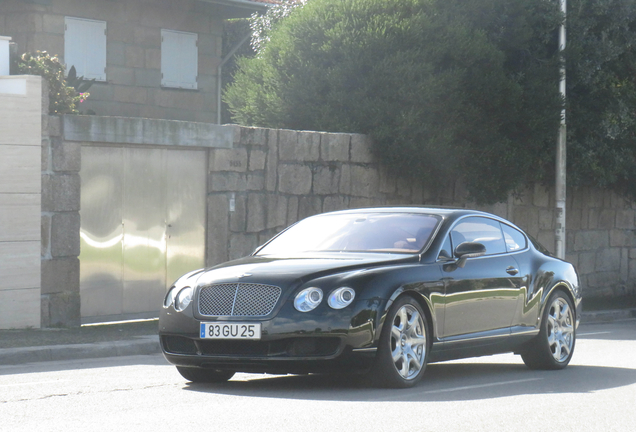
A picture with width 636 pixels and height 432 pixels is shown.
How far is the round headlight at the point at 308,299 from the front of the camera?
7879 mm

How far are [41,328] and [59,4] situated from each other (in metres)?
9.59

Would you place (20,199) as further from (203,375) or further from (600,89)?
(600,89)

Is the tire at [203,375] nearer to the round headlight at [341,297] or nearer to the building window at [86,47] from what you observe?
the round headlight at [341,297]

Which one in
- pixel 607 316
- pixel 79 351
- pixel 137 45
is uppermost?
pixel 137 45

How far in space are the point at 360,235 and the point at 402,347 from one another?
4.39ft

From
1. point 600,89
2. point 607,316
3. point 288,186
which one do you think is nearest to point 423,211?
point 288,186

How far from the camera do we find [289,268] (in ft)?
27.0

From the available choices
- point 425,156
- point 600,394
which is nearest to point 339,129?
point 425,156

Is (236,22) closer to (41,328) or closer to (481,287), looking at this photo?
(41,328)

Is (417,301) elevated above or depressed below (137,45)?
below

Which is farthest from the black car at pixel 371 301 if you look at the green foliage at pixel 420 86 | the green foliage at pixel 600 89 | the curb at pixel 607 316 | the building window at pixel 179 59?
the building window at pixel 179 59

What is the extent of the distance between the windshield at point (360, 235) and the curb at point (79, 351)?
107 inches

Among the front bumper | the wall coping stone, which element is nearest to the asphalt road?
the front bumper

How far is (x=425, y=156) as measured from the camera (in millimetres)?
17906
